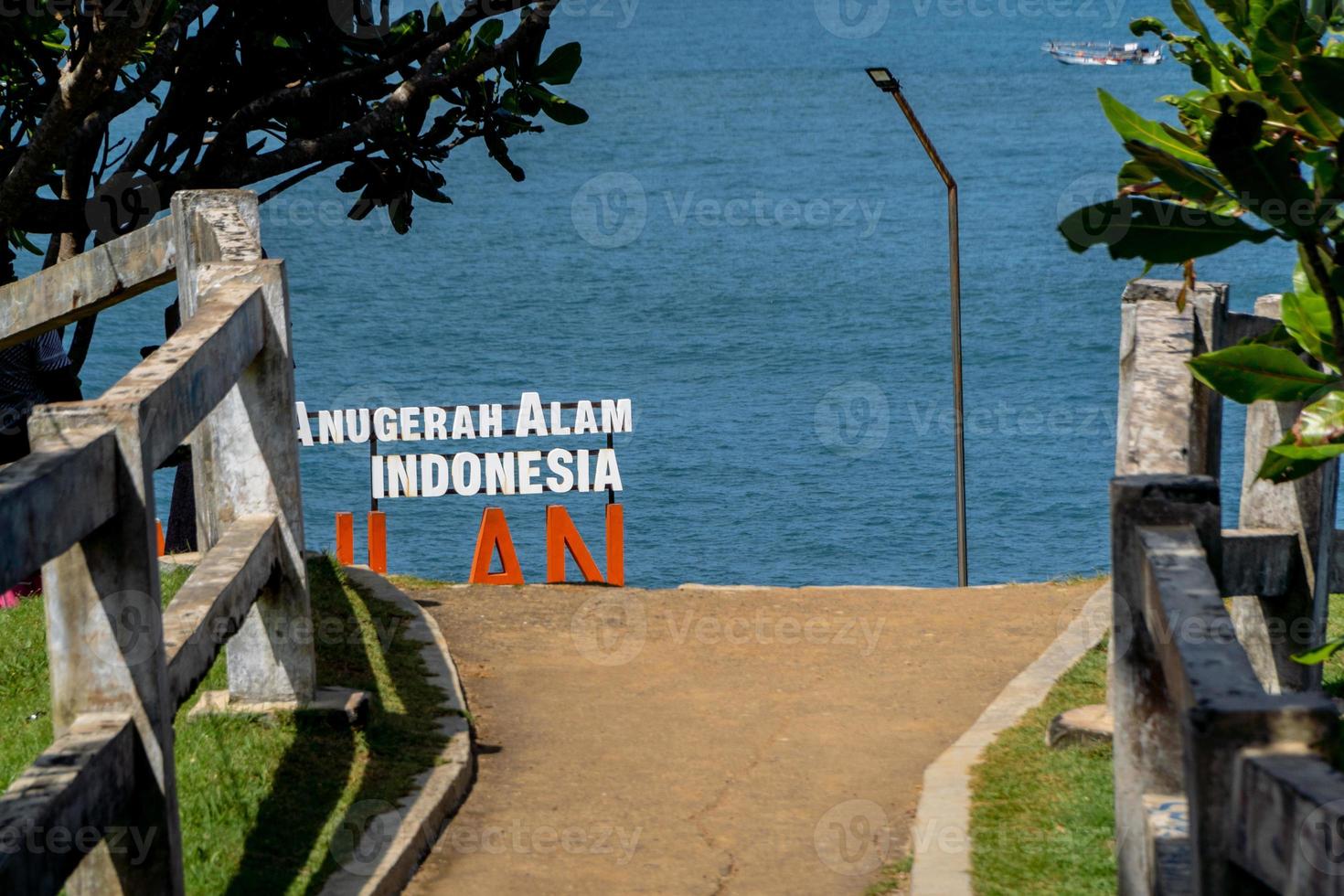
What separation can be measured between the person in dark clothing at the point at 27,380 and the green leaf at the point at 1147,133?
5.66 metres

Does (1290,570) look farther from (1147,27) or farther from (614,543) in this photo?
(614,543)

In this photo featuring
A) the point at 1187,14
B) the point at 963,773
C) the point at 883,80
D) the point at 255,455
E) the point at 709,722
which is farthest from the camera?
the point at 883,80

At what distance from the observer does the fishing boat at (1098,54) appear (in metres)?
163

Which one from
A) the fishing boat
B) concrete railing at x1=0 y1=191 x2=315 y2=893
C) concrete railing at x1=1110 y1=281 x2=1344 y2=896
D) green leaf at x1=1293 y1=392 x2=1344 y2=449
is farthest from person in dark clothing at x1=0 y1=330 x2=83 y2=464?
the fishing boat

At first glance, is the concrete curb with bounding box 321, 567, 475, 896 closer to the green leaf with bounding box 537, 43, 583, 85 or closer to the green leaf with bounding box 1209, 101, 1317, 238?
the green leaf with bounding box 1209, 101, 1317, 238

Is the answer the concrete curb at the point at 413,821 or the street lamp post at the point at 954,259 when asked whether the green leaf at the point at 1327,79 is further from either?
the street lamp post at the point at 954,259

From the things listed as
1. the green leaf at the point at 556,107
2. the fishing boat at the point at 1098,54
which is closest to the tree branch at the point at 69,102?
the green leaf at the point at 556,107

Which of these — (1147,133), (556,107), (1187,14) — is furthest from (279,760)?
(556,107)

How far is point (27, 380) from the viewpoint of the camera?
25.9 feet

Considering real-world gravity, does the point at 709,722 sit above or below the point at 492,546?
above

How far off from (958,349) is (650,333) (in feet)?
222

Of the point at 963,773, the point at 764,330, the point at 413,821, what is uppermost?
the point at 413,821

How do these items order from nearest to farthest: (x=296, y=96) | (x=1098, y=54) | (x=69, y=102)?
(x=69, y=102), (x=296, y=96), (x=1098, y=54)

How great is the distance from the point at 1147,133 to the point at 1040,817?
2.58 metres
